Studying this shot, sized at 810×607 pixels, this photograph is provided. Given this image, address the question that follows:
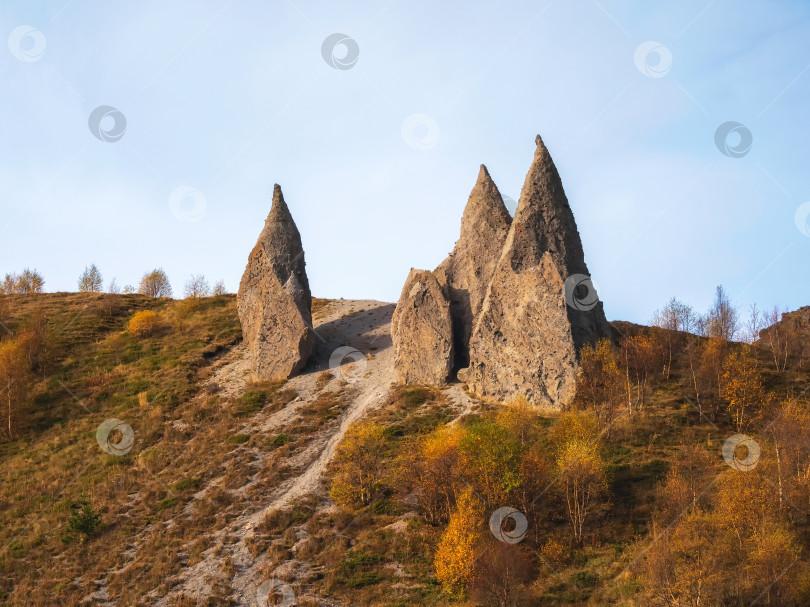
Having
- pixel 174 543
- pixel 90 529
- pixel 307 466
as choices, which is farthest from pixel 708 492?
pixel 90 529

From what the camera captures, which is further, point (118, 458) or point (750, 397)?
point (118, 458)

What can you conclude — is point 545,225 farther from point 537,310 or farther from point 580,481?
point 580,481

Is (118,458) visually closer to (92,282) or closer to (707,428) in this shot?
(707,428)

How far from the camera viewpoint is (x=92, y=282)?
12444 cm

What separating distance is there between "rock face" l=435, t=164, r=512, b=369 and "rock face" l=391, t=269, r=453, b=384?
75.1 inches

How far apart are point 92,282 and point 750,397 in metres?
111

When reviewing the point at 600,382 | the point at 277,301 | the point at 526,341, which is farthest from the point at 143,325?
the point at 600,382

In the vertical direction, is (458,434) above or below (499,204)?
below

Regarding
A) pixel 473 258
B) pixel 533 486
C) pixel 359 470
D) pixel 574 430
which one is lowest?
pixel 359 470

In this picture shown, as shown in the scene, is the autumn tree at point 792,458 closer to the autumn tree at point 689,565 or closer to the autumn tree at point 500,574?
the autumn tree at point 689,565

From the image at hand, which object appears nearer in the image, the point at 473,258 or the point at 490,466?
the point at 490,466

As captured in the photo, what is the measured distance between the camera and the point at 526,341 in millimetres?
52219

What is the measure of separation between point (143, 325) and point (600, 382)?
53.1 metres

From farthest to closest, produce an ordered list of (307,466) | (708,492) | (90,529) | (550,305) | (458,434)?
1. (550,305)
2. (307,466)
3. (90,529)
4. (458,434)
5. (708,492)
